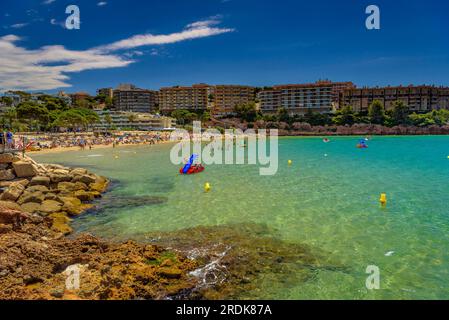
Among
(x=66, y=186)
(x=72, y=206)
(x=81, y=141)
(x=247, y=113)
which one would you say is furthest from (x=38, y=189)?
(x=247, y=113)

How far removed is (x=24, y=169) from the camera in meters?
20.6

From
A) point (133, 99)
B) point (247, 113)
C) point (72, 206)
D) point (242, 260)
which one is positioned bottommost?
point (242, 260)

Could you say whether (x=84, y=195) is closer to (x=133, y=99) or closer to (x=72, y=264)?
(x=72, y=264)

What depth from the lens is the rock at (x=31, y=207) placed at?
1561 centimetres

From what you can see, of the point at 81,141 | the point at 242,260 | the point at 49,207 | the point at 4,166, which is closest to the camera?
the point at 242,260

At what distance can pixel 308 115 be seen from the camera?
137 metres

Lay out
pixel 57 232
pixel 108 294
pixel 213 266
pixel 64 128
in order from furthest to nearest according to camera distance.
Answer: pixel 64 128 < pixel 57 232 < pixel 213 266 < pixel 108 294

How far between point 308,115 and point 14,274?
13529cm

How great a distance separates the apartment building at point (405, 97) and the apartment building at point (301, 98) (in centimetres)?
1020

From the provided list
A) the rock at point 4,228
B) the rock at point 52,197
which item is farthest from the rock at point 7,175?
the rock at point 4,228

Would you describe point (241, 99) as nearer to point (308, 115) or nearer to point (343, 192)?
point (308, 115)

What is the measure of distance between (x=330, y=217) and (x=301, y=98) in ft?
465

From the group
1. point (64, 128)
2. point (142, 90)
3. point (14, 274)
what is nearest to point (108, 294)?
point (14, 274)
